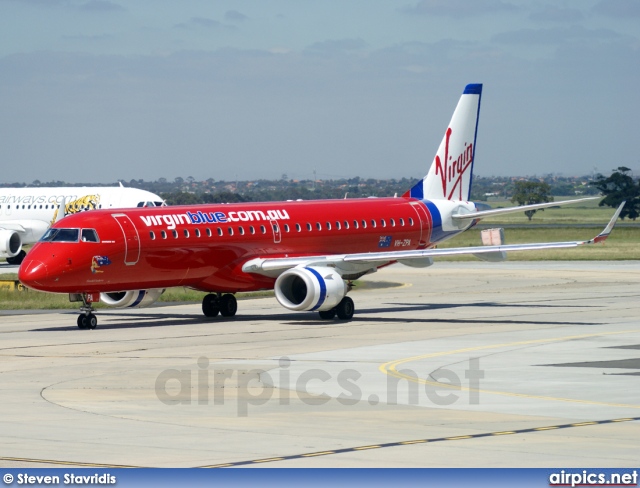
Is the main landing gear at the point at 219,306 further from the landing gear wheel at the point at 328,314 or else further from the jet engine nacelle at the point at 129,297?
the landing gear wheel at the point at 328,314

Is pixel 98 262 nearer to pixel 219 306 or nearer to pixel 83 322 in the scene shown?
pixel 83 322

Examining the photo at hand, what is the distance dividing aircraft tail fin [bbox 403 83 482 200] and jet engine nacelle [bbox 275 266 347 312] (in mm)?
10782

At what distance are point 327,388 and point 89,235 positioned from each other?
15715 mm

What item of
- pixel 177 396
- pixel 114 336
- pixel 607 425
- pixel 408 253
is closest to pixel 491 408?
pixel 607 425

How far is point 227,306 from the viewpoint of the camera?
142ft

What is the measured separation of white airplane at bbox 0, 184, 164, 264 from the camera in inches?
2970

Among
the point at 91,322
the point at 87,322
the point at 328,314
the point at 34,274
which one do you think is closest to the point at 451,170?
the point at 328,314

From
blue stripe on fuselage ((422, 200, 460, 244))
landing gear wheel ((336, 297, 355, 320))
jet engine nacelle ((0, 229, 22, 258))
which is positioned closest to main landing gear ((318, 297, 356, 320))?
landing gear wheel ((336, 297, 355, 320))

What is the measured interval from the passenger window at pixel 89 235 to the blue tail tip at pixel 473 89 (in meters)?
19.2

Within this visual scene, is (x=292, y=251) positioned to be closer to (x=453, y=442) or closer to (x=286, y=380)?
(x=286, y=380)

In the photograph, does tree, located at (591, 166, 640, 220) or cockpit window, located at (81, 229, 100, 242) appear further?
tree, located at (591, 166, 640, 220)

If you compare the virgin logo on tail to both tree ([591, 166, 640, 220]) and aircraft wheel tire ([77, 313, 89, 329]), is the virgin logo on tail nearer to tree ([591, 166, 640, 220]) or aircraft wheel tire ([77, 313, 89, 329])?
aircraft wheel tire ([77, 313, 89, 329])

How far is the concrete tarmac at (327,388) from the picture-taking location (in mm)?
17672

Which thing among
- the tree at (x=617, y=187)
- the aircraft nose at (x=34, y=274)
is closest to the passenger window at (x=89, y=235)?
the aircraft nose at (x=34, y=274)
